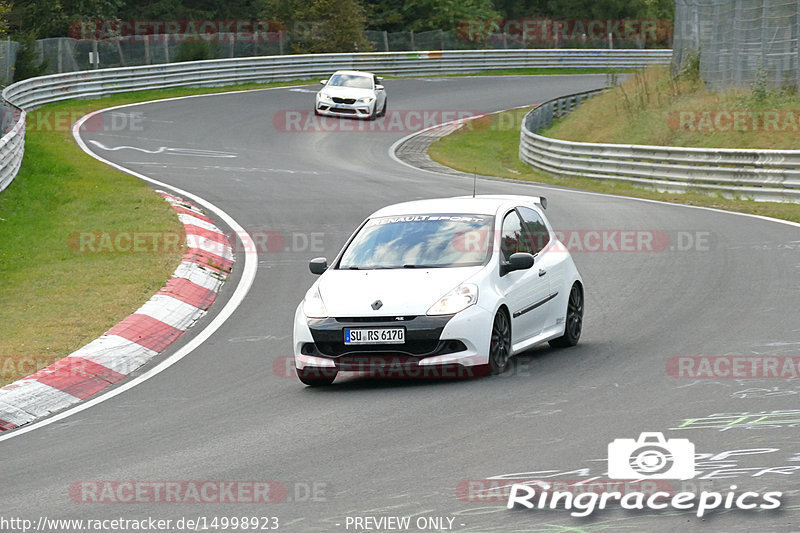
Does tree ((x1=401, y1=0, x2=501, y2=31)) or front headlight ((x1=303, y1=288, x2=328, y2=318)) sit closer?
front headlight ((x1=303, y1=288, x2=328, y2=318))

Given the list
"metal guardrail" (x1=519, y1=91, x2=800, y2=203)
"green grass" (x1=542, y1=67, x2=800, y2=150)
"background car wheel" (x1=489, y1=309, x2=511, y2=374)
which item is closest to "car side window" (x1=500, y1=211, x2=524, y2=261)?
"background car wheel" (x1=489, y1=309, x2=511, y2=374)

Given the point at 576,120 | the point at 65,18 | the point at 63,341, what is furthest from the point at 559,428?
the point at 65,18

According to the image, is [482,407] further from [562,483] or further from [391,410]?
[562,483]

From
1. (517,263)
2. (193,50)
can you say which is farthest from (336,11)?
(517,263)

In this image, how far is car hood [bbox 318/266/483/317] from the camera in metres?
10.0

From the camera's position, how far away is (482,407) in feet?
29.6

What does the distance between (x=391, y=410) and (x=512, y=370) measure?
1.73 m

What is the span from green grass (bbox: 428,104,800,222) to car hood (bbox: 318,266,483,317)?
1152 cm

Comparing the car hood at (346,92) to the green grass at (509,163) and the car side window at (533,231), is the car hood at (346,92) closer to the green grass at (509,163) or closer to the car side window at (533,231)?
the green grass at (509,163)

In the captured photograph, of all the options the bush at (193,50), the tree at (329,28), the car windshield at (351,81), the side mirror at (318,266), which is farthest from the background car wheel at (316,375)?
the tree at (329,28)

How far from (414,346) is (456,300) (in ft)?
1.69

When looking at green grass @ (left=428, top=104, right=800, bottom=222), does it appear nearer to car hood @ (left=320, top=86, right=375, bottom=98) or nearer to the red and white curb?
car hood @ (left=320, top=86, right=375, bottom=98)

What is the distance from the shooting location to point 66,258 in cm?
1725

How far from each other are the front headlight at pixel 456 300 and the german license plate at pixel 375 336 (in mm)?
316
